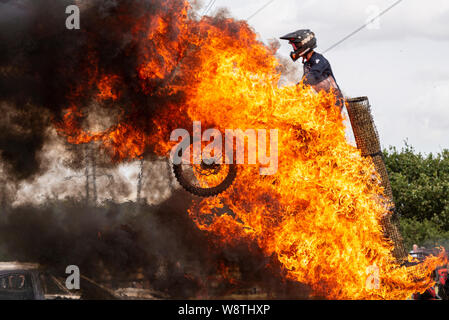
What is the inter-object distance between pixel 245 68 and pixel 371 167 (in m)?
3.07

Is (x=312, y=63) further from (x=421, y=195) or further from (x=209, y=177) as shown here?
(x=421, y=195)

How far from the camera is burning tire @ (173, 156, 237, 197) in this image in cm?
1028

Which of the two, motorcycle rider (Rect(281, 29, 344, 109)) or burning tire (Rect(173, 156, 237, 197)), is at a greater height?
motorcycle rider (Rect(281, 29, 344, 109))

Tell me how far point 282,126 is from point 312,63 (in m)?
1.47

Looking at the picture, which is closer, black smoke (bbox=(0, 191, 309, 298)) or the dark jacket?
the dark jacket

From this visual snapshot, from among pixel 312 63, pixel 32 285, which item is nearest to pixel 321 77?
pixel 312 63

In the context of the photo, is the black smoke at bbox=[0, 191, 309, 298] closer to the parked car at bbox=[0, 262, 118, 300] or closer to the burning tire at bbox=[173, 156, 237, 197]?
the parked car at bbox=[0, 262, 118, 300]

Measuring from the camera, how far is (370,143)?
10383 mm

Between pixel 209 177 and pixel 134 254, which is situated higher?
pixel 209 177

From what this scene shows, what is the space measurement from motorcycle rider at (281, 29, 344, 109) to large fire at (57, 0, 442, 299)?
0.88 feet

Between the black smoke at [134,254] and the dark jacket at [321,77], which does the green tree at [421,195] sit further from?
the dark jacket at [321,77]

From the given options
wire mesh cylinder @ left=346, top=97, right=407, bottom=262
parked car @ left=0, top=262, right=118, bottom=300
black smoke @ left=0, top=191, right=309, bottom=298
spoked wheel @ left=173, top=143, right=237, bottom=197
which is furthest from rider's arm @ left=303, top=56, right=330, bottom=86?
parked car @ left=0, top=262, right=118, bottom=300

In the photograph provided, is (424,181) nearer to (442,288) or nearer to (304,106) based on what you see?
(442,288)

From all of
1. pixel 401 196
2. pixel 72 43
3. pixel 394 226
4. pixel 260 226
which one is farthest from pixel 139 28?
pixel 401 196
